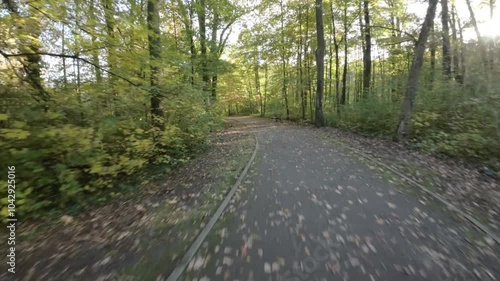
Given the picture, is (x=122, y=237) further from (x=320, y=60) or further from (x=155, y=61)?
(x=320, y=60)

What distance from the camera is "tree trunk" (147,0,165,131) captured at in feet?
25.4

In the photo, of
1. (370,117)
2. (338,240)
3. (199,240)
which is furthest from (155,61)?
(370,117)

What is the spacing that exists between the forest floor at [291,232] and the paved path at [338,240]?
0.02 m

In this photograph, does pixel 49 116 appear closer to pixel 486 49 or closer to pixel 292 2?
pixel 486 49

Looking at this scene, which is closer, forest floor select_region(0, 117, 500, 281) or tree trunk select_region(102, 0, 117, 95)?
forest floor select_region(0, 117, 500, 281)

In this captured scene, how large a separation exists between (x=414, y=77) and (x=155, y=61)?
9.73 meters

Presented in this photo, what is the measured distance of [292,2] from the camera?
993 inches

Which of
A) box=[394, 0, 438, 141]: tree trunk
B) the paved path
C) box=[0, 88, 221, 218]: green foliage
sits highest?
box=[394, 0, 438, 141]: tree trunk

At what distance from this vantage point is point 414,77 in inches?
432

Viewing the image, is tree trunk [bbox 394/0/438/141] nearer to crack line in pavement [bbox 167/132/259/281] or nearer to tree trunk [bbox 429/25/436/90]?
tree trunk [bbox 429/25/436/90]

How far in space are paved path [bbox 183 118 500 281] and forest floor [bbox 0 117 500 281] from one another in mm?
16

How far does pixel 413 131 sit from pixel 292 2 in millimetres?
18425

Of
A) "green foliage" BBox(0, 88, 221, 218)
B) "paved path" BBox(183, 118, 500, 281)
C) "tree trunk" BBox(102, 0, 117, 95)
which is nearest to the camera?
"paved path" BBox(183, 118, 500, 281)

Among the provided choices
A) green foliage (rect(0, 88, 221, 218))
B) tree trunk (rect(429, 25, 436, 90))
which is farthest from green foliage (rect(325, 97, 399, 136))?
green foliage (rect(0, 88, 221, 218))
